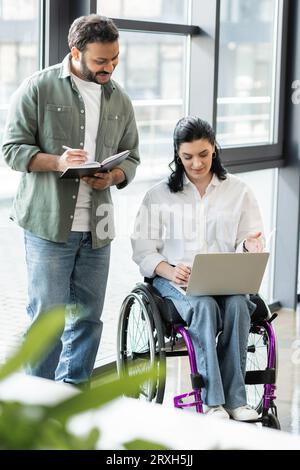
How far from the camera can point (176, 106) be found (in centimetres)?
428

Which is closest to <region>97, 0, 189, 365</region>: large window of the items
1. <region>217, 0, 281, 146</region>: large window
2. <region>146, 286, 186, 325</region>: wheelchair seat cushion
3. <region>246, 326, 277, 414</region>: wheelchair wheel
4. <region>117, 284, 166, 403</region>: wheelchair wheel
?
<region>217, 0, 281, 146</region>: large window

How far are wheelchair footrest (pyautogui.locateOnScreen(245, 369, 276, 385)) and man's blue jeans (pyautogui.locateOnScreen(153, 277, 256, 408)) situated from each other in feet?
0.15

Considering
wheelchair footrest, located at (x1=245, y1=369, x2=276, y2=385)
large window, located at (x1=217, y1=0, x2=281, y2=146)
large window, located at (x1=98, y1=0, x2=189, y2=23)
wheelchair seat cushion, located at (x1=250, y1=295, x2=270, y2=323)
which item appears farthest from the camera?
large window, located at (x1=217, y1=0, x2=281, y2=146)

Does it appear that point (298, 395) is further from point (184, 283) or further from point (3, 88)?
point (3, 88)

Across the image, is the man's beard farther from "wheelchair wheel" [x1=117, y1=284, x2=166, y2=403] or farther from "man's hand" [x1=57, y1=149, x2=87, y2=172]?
"wheelchair wheel" [x1=117, y1=284, x2=166, y2=403]

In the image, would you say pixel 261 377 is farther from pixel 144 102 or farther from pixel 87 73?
pixel 144 102

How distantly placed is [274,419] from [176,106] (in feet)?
6.20

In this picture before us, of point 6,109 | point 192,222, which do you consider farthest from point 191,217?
point 6,109

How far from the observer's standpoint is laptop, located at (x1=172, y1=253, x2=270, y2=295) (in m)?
2.89

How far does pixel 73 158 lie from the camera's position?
273cm

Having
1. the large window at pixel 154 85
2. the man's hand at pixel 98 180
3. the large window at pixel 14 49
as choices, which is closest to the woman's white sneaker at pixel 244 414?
the man's hand at pixel 98 180

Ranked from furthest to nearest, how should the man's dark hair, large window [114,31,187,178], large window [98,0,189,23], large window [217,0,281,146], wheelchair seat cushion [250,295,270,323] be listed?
large window [217,0,281,146]
large window [114,31,187,178]
large window [98,0,189,23]
wheelchair seat cushion [250,295,270,323]
the man's dark hair

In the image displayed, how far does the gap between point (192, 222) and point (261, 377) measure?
1.99 ft
